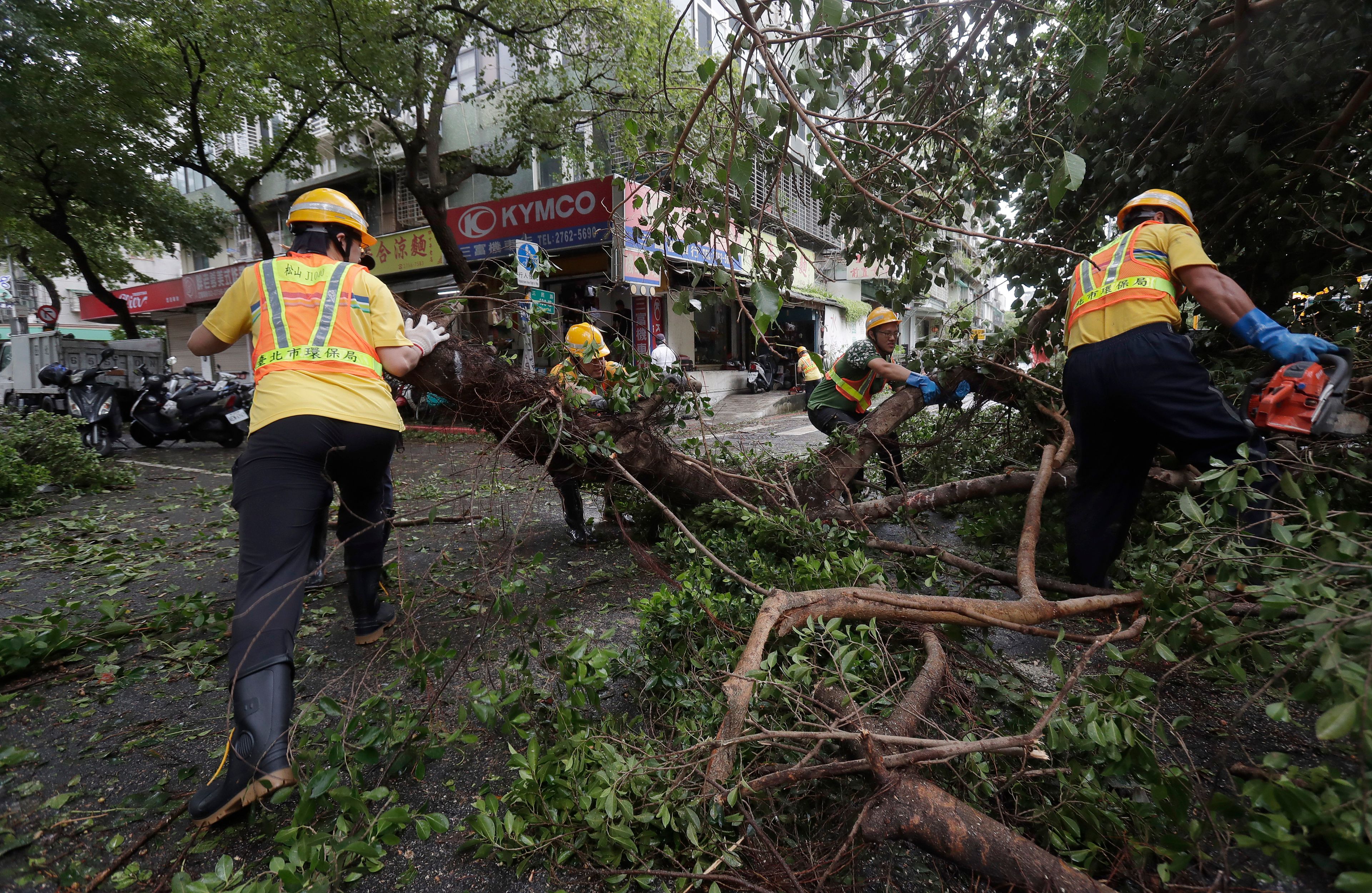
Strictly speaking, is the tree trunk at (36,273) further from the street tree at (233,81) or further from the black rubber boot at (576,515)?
the black rubber boot at (576,515)

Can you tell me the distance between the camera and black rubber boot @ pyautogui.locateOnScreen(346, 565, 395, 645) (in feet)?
Result: 8.96

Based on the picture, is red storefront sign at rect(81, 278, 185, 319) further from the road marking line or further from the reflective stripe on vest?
the reflective stripe on vest

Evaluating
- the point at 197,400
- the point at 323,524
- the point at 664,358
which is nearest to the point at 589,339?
the point at 664,358

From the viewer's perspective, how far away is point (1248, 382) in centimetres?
295

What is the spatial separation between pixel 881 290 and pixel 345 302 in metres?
2.78

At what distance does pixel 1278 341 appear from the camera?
7.91 ft

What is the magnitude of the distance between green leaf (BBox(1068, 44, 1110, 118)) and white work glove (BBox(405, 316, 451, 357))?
2.28 m

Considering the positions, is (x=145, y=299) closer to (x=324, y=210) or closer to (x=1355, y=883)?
(x=324, y=210)

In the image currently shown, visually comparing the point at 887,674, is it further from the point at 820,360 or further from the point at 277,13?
the point at 277,13

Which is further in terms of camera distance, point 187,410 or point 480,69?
point 480,69

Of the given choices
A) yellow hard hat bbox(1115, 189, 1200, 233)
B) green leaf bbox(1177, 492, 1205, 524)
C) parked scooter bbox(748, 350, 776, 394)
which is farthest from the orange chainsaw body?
parked scooter bbox(748, 350, 776, 394)

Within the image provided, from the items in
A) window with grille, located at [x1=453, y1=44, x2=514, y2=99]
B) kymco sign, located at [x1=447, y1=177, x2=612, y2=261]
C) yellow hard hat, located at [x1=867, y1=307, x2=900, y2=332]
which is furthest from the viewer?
window with grille, located at [x1=453, y1=44, x2=514, y2=99]

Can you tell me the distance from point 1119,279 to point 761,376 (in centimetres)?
1398

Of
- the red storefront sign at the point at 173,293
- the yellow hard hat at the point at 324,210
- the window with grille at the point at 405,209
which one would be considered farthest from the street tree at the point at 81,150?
the yellow hard hat at the point at 324,210
